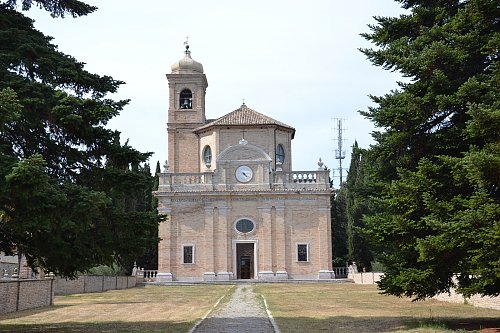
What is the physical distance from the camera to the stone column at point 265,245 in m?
46.6

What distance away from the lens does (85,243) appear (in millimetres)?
12969

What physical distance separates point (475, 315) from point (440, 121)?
5910mm

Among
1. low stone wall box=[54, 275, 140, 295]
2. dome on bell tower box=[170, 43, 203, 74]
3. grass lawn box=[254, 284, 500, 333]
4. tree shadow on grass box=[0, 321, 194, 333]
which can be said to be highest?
dome on bell tower box=[170, 43, 203, 74]

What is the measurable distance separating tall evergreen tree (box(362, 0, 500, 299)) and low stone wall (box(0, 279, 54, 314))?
12963 mm

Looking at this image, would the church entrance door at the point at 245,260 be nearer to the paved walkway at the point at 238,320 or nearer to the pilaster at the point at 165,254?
the pilaster at the point at 165,254

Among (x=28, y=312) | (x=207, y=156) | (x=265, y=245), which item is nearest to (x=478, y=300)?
(x=28, y=312)

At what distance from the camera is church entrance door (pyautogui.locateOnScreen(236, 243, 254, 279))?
4800cm

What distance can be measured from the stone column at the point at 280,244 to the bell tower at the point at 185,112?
32.4 ft

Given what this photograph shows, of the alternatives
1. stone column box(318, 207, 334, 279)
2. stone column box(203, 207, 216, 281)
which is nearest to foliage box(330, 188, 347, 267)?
stone column box(318, 207, 334, 279)

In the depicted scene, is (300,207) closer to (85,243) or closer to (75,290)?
(75,290)

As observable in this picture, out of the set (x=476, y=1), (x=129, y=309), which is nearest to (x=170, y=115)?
(x=129, y=309)

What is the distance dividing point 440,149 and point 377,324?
441 cm

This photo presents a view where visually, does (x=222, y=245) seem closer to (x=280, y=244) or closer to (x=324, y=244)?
(x=280, y=244)

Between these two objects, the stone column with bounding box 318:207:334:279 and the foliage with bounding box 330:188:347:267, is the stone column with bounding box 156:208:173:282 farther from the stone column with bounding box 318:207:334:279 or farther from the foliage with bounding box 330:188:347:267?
the foliage with bounding box 330:188:347:267
